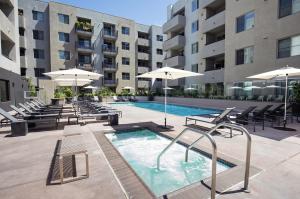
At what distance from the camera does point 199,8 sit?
26.8 m

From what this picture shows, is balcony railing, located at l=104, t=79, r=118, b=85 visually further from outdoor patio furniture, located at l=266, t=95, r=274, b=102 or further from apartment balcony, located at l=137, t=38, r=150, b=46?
outdoor patio furniture, located at l=266, t=95, r=274, b=102

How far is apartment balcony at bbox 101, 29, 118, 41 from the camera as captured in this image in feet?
122

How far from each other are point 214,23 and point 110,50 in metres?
22.0

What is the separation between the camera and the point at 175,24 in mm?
31234

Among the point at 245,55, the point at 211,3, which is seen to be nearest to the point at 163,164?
the point at 245,55

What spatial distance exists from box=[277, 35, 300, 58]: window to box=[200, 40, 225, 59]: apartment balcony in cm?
705

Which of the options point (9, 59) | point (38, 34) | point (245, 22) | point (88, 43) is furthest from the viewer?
point (88, 43)

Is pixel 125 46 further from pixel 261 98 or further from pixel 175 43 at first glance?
pixel 261 98

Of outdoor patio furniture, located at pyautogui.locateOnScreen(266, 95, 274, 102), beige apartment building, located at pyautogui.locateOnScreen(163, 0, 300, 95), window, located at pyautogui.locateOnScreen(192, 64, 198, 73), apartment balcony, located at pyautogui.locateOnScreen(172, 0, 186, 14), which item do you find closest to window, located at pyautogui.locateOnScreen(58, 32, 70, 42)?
beige apartment building, located at pyautogui.locateOnScreen(163, 0, 300, 95)

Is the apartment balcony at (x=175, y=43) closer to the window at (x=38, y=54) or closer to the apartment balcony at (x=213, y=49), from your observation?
the apartment balcony at (x=213, y=49)

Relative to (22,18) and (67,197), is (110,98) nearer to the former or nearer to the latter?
(22,18)

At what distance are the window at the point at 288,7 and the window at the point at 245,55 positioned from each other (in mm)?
3809

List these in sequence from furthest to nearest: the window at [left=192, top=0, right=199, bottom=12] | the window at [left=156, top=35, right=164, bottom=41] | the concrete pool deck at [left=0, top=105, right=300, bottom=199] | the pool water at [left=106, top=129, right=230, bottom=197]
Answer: the window at [left=156, top=35, right=164, bottom=41], the window at [left=192, top=0, right=199, bottom=12], the pool water at [left=106, top=129, right=230, bottom=197], the concrete pool deck at [left=0, top=105, right=300, bottom=199]

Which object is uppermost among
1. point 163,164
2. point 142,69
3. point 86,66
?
point 142,69
